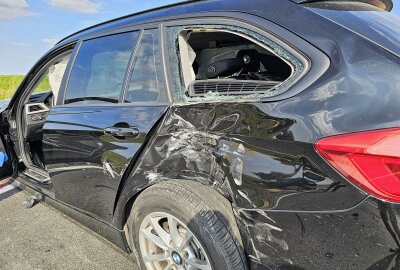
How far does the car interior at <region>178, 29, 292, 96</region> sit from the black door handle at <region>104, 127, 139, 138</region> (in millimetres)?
396

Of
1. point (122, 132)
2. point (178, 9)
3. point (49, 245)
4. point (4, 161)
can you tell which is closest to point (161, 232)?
point (122, 132)

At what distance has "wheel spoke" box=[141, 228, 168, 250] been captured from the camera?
204 cm

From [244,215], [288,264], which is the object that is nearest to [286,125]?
[244,215]

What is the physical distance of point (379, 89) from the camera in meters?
1.27

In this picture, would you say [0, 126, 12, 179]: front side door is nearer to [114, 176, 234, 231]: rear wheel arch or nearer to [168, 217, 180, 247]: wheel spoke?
[114, 176, 234, 231]: rear wheel arch

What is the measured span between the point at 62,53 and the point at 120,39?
97 cm

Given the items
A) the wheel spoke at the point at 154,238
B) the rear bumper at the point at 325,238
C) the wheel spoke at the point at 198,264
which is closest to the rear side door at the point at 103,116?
the wheel spoke at the point at 154,238

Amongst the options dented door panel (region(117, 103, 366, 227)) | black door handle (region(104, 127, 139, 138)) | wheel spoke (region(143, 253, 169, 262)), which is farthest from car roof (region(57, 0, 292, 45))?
wheel spoke (region(143, 253, 169, 262))

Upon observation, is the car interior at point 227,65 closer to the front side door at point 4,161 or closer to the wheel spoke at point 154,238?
the wheel spoke at point 154,238

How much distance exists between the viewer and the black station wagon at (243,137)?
4.16 ft

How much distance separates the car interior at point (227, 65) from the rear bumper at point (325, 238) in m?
0.62

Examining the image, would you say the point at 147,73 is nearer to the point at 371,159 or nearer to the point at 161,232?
the point at 161,232

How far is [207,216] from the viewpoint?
5.62ft

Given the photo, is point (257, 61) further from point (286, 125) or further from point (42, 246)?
point (42, 246)
